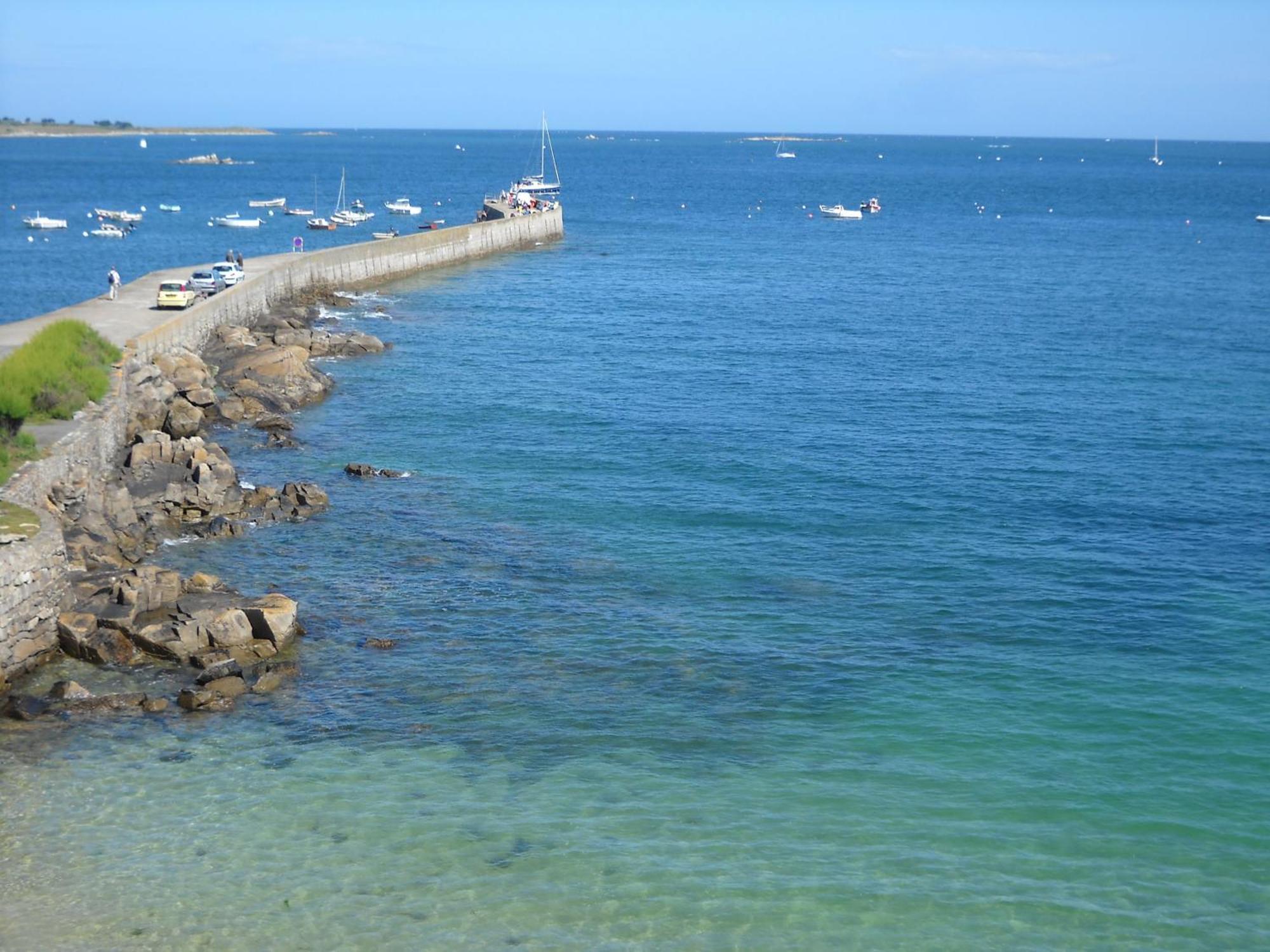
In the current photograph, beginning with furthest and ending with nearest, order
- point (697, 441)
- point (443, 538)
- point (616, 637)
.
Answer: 1. point (697, 441)
2. point (443, 538)
3. point (616, 637)

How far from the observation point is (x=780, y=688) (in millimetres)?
30062

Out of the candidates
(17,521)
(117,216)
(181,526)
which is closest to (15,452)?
(181,526)

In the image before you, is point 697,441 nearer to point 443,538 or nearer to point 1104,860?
point 443,538

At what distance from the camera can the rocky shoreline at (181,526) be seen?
29531 mm

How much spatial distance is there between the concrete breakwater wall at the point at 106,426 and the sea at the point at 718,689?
130 cm

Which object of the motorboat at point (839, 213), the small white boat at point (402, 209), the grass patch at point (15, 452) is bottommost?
the grass patch at point (15, 452)

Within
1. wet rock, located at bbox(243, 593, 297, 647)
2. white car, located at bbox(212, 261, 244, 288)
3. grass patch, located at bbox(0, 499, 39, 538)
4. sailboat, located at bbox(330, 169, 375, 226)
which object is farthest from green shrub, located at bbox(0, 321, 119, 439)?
sailboat, located at bbox(330, 169, 375, 226)

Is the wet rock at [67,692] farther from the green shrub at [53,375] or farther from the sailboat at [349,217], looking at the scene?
the sailboat at [349,217]

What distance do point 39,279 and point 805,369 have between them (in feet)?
186

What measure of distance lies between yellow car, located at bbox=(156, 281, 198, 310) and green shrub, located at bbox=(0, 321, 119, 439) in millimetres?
13985

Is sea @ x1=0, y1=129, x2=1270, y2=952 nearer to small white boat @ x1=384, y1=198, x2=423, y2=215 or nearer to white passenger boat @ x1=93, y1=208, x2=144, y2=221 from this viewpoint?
white passenger boat @ x1=93, y1=208, x2=144, y2=221

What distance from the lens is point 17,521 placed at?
102 feet

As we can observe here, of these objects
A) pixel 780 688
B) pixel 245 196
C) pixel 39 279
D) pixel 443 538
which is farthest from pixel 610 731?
pixel 245 196

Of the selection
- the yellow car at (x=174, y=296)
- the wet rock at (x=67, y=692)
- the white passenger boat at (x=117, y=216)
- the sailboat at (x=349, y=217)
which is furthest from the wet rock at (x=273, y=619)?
the sailboat at (x=349, y=217)
